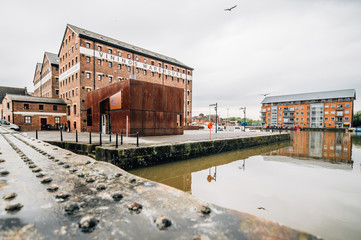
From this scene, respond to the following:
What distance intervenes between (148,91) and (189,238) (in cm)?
1622

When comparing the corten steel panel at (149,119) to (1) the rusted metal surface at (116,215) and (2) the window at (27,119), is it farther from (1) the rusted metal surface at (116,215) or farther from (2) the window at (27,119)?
(2) the window at (27,119)

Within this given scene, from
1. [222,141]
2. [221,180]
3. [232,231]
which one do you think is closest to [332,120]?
[222,141]

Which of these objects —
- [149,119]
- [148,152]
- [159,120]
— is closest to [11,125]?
[149,119]

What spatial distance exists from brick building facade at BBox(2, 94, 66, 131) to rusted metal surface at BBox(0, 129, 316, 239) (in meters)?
31.3

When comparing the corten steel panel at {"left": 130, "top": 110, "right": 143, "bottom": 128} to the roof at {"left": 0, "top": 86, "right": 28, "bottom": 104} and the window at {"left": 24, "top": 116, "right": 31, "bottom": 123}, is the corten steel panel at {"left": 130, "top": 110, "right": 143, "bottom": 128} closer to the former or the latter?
the window at {"left": 24, "top": 116, "right": 31, "bottom": 123}

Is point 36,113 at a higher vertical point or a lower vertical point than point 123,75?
lower

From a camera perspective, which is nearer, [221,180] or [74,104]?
[221,180]

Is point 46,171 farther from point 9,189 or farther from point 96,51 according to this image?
point 96,51

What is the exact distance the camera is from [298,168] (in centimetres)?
902

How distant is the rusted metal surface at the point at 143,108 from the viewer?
618 inches

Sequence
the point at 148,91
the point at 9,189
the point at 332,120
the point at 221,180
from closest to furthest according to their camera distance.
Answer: the point at 9,189, the point at 221,180, the point at 148,91, the point at 332,120

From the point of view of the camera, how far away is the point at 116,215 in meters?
1.57

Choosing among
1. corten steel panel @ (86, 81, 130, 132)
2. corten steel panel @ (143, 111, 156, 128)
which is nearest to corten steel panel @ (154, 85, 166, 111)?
corten steel panel @ (143, 111, 156, 128)

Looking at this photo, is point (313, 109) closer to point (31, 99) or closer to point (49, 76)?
point (31, 99)
